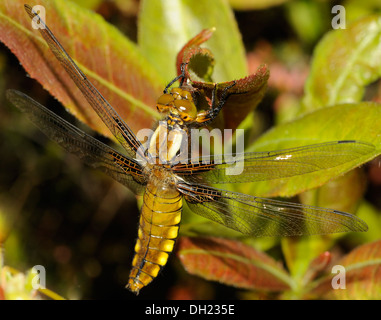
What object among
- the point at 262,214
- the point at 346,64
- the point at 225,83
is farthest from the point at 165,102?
the point at 346,64

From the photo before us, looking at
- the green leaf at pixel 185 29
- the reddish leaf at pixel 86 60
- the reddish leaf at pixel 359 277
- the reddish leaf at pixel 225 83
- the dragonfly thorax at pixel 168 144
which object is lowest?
the reddish leaf at pixel 359 277

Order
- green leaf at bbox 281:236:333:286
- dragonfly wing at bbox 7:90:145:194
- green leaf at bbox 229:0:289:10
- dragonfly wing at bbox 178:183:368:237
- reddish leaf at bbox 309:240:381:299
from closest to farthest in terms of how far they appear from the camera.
Result: dragonfly wing at bbox 178:183:368:237 < reddish leaf at bbox 309:240:381:299 < dragonfly wing at bbox 7:90:145:194 < green leaf at bbox 281:236:333:286 < green leaf at bbox 229:0:289:10

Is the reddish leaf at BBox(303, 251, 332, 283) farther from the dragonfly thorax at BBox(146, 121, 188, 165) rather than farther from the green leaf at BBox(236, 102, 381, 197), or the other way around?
the dragonfly thorax at BBox(146, 121, 188, 165)

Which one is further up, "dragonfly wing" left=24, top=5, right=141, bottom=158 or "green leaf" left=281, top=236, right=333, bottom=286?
"dragonfly wing" left=24, top=5, right=141, bottom=158

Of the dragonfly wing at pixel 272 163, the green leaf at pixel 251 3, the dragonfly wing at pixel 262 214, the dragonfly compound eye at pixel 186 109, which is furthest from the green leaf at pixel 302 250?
the green leaf at pixel 251 3

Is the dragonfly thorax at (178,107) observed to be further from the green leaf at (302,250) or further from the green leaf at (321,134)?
the green leaf at (302,250)

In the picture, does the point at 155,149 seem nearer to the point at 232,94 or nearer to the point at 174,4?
the point at 232,94

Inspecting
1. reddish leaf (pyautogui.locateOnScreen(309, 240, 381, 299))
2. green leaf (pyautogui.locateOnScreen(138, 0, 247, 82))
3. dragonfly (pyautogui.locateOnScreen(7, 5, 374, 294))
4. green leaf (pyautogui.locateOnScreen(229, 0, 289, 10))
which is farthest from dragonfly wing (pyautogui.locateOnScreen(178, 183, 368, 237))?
green leaf (pyautogui.locateOnScreen(229, 0, 289, 10))

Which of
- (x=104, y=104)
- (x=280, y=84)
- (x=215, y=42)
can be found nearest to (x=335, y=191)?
(x=215, y=42)
